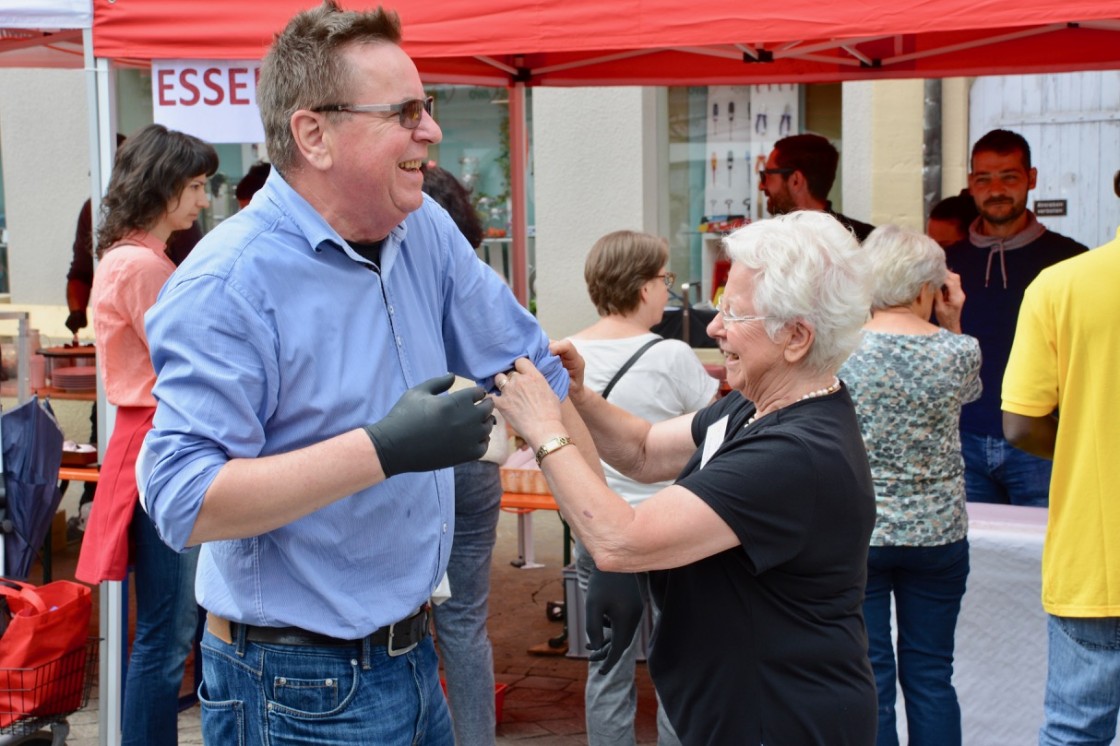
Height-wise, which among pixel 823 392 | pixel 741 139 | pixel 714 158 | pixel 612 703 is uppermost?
pixel 741 139

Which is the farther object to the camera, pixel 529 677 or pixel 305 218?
pixel 529 677

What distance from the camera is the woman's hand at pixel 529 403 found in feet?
7.42

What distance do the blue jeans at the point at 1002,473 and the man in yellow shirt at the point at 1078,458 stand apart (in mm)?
1515

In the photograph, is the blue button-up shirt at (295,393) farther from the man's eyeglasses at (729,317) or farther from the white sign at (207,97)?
the white sign at (207,97)

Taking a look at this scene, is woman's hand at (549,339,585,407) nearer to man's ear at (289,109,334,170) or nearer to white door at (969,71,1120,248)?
man's ear at (289,109,334,170)

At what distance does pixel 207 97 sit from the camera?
13.7 feet

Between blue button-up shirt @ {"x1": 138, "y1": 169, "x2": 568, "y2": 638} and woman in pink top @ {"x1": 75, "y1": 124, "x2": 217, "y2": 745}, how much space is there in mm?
1757

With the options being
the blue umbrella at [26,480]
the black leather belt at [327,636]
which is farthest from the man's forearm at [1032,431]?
the blue umbrella at [26,480]

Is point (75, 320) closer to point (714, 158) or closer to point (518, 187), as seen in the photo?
point (518, 187)

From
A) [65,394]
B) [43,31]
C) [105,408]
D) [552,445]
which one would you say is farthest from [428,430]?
[65,394]

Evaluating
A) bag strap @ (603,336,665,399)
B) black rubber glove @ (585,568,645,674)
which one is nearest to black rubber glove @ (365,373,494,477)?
black rubber glove @ (585,568,645,674)

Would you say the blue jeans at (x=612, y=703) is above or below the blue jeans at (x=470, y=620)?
below

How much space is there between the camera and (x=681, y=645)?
233 centimetres

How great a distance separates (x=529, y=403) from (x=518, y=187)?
12.7 feet
